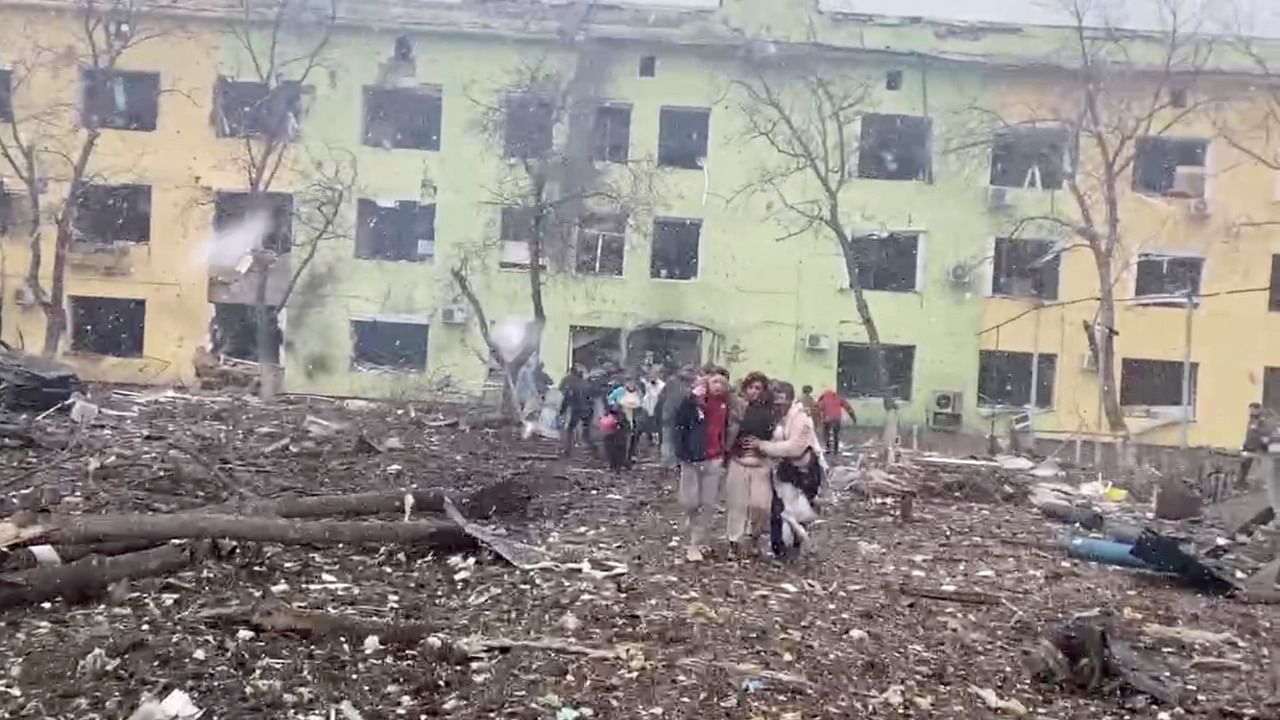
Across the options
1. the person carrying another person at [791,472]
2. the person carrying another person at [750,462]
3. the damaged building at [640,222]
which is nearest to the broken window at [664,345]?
the damaged building at [640,222]

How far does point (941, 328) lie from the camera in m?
28.2

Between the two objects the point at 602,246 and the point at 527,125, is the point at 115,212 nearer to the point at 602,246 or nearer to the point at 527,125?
the point at 527,125

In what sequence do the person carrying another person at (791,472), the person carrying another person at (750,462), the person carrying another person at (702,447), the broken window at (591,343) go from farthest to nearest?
1. the broken window at (591,343)
2. the person carrying another person at (702,447)
3. the person carrying another person at (750,462)
4. the person carrying another person at (791,472)

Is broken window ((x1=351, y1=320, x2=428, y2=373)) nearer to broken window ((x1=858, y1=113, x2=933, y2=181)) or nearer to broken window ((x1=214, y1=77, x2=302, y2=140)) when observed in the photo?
broken window ((x1=214, y1=77, x2=302, y2=140))

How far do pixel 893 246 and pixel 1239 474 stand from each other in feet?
40.5

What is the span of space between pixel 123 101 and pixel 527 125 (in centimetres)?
970

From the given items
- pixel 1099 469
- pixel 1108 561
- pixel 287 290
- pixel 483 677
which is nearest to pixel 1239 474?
pixel 1099 469

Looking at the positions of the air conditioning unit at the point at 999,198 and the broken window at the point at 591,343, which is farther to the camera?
the broken window at the point at 591,343

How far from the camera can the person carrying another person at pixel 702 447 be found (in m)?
10.1

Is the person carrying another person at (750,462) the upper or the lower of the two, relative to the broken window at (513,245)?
lower

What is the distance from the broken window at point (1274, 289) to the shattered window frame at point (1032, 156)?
5.29 m

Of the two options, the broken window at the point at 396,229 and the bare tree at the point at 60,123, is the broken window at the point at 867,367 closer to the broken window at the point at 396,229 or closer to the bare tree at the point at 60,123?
the broken window at the point at 396,229

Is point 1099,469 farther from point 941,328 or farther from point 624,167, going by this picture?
point 624,167

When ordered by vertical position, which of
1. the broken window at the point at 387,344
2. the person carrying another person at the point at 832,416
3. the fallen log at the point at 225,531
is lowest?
the fallen log at the point at 225,531
